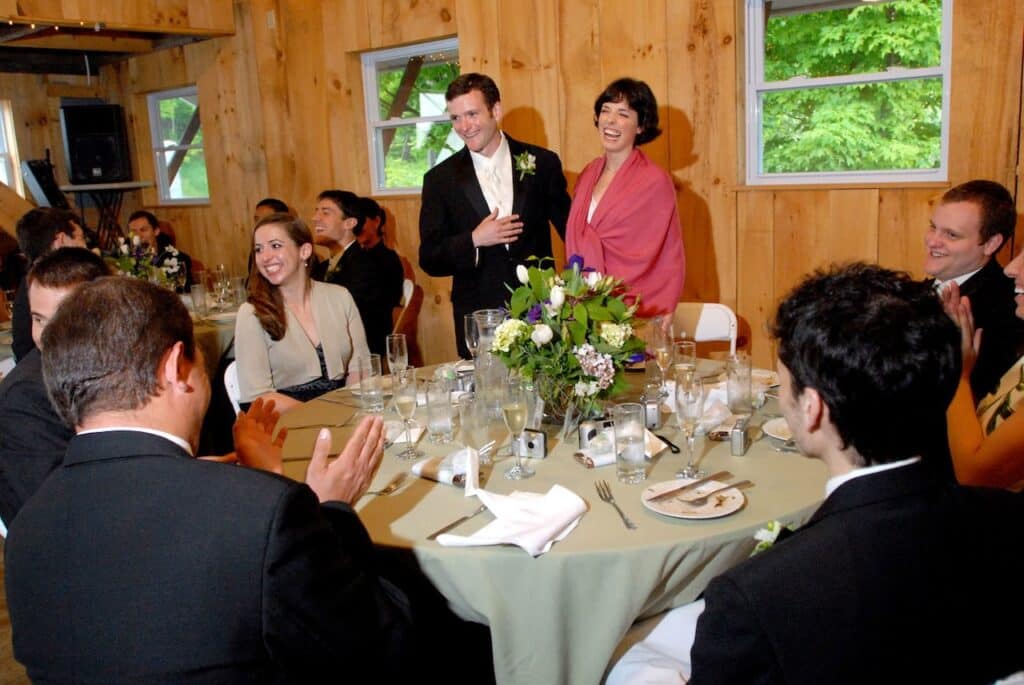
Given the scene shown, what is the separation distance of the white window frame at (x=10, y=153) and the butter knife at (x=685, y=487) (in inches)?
304

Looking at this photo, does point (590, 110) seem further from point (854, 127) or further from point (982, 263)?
point (982, 263)

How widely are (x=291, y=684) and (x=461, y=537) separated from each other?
485 millimetres

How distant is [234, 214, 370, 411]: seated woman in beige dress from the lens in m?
3.01

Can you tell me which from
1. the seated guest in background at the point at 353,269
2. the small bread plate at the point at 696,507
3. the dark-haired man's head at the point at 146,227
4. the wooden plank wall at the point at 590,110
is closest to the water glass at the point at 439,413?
the small bread plate at the point at 696,507

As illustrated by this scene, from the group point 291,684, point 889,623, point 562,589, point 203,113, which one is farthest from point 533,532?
point 203,113

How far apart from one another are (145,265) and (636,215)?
302 centimetres

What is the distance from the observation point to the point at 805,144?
12.7ft

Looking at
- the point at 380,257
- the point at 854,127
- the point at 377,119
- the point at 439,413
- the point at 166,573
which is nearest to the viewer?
the point at 166,573

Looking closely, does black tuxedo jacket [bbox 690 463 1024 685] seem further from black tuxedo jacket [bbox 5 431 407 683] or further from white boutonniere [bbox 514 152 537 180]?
white boutonniere [bbox 514 152 537 180]

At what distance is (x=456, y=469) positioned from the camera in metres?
1.95

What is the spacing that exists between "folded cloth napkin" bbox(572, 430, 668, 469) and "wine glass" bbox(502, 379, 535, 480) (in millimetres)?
129

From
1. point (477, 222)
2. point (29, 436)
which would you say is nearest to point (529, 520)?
point (29, 436)

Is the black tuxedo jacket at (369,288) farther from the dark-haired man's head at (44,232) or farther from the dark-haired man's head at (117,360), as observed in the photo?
the dark-haired man's head at (117,360)

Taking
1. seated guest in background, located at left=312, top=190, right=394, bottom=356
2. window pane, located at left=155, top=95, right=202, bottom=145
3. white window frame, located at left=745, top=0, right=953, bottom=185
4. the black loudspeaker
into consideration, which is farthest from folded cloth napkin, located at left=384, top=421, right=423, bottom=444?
the black loudspeaker
